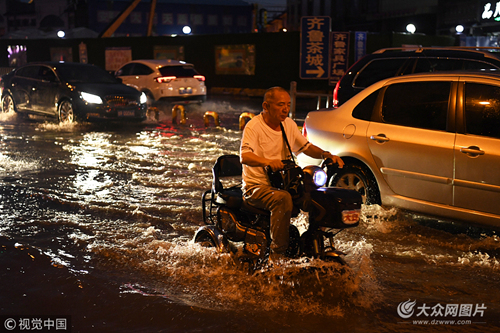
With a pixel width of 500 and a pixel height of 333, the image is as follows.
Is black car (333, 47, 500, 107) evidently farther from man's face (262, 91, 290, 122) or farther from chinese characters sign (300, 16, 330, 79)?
chinese characters sign (300, 16, 330, 79)

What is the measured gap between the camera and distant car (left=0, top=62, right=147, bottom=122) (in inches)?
581

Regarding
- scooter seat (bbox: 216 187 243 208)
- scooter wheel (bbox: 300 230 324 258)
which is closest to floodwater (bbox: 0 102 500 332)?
scooter wheel (bbox: 300 230 324 258)

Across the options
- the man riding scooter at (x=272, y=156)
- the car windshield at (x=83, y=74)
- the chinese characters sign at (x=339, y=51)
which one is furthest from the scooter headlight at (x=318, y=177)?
the chinese characters sign at (x=339, y=51)

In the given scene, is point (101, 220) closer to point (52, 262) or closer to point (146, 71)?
point (52, 262)

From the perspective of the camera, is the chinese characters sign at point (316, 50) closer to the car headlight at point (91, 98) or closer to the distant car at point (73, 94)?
the distant car at point (73, 94)

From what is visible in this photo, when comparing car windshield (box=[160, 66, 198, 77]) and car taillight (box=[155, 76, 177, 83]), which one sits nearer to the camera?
→ car taillight (box=[155, 76, 177, 83])

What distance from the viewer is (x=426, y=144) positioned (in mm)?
5574

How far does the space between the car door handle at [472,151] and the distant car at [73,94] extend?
11.2 m

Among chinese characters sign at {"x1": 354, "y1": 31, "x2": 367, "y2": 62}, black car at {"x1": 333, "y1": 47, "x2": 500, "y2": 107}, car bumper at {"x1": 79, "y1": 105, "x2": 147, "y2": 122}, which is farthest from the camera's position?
chinese characters sign at {"x1": 354, "y1": 31, "x2": 367, "y2": 62}

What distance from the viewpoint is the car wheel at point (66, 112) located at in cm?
1496

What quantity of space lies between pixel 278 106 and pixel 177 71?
15.8 metres

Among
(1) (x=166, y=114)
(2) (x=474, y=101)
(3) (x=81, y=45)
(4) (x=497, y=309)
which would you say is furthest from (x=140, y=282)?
(3) (x=81, y=45)

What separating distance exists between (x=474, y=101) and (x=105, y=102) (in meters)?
11.2

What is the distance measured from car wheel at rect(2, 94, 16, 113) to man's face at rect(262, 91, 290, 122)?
15081 millimetres
